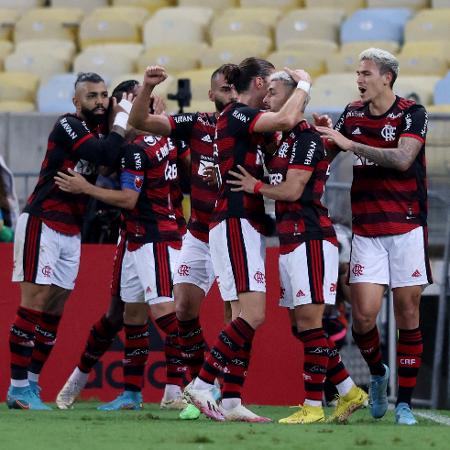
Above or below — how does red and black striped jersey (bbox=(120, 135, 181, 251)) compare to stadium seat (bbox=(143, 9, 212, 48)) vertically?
below

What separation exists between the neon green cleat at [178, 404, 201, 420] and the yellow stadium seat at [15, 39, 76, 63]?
10.4 metres

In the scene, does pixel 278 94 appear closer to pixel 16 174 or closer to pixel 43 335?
pixel 43 335

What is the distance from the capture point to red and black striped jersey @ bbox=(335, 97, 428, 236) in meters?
8.67

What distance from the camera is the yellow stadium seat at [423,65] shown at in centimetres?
1592

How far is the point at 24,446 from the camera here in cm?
693

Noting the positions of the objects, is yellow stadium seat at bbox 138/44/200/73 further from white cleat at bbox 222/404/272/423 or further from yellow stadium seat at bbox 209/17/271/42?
white cleat at bbox 222/404/272/423

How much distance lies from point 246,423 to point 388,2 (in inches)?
400

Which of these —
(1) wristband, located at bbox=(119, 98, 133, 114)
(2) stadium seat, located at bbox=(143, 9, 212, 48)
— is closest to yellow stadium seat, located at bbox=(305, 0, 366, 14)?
(2) stadium seat, located at bbox=(143, 9, 212, 48)

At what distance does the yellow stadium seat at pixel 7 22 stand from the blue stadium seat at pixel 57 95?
97.8 inches

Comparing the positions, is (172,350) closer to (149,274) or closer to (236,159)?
(149,274)

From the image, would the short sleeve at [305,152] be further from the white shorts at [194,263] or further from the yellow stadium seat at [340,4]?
the yellow stadium seat at [340,4]

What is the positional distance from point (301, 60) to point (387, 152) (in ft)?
27.1

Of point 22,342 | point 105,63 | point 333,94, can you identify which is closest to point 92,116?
point 22,342

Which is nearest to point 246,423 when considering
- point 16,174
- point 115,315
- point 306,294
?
point 306,294
